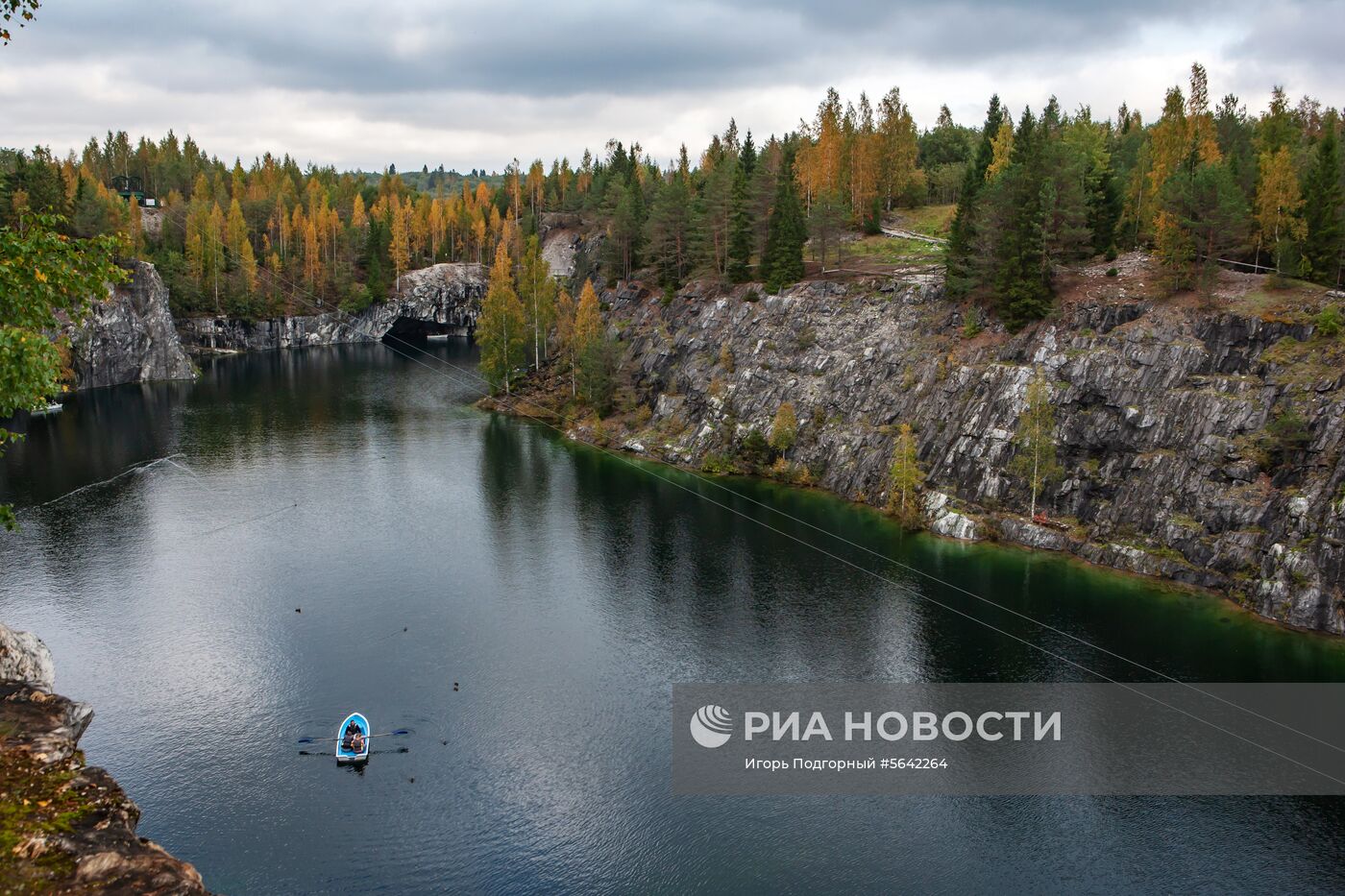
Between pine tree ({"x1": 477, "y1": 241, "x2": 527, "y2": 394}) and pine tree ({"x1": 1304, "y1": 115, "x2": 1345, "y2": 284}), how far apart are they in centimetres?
9908

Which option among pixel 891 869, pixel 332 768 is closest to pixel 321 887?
pixel 332 768

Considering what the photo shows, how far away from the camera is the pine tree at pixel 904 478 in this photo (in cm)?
8400

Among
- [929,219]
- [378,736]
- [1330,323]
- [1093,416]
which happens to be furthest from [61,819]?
[929,219]

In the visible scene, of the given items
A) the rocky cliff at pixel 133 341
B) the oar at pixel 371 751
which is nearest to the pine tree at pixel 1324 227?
the oar at pixel 371 751

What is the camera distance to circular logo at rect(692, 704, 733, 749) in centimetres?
4981

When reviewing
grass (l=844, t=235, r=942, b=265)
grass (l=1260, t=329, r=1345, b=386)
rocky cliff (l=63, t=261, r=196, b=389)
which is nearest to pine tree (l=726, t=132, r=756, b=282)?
grass (l=844, t=235, r=942, b=265)

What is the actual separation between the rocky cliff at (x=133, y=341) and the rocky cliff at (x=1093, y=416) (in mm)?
99091

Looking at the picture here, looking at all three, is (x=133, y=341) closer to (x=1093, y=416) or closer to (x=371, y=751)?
(x=371, y=751)

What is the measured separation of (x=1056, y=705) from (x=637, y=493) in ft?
171

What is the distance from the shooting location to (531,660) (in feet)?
191

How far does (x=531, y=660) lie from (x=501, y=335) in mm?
83829

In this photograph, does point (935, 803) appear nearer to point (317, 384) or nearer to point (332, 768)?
point (332, 768)

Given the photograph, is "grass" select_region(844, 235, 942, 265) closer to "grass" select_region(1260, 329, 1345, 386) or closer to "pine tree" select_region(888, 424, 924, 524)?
"pine tree" select_region(888, 424, 924, 524)

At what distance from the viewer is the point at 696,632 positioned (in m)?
62.6
